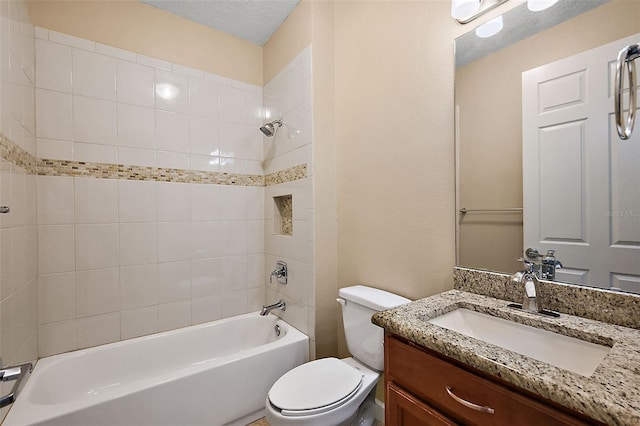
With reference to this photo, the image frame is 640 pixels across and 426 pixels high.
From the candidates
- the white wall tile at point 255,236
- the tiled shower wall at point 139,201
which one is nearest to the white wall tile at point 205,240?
the tiled shower wall at point 139,201

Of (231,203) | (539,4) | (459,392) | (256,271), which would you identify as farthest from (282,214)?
(539,4)

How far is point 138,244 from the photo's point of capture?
1919 mm

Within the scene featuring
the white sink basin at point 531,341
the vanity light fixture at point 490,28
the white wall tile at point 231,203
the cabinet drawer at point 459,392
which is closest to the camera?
the cabinet drawer at point 459,392

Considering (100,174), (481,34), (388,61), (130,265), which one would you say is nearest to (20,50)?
(100,174)

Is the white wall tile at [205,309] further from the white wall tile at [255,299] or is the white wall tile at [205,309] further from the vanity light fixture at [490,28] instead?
the vanity light fixture at [490,28]

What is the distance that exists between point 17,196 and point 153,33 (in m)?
1.41

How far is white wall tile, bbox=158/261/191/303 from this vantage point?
6.55 ft

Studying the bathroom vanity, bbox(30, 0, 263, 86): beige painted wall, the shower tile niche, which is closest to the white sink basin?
the bathroom vanity

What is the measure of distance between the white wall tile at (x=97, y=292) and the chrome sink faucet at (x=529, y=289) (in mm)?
2248

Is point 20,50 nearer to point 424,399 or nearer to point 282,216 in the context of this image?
point 282,216

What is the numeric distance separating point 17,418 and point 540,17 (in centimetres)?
261

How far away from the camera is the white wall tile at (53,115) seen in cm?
164

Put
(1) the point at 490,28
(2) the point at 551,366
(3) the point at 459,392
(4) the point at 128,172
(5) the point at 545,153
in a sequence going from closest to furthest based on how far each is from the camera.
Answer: (2) the point at 551,366, (3) the point at 459,392, (5) the point at 545,153, (1) the point at 490,28, (4) the point at 128,172

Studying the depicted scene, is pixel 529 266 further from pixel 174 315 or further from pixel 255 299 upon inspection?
pixel 174 315
